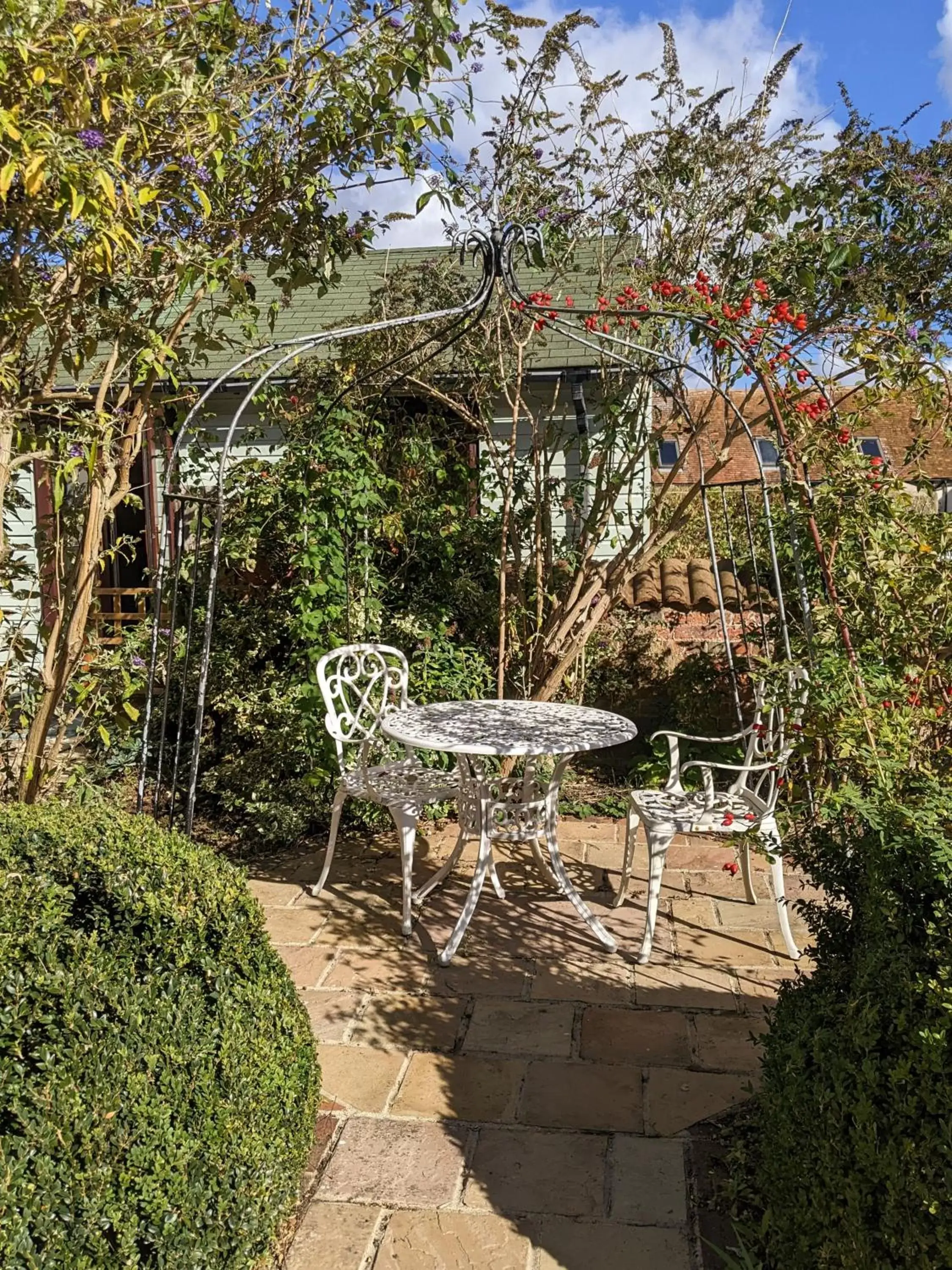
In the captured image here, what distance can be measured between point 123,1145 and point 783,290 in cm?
406

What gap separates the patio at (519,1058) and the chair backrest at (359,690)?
0.70 metres

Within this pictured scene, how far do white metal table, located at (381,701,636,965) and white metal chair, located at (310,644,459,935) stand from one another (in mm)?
183

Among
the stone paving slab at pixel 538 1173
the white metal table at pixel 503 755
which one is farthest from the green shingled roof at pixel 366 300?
the stone paving slab at pixel 538 1173

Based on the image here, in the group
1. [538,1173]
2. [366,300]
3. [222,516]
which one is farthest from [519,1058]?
[366,300]

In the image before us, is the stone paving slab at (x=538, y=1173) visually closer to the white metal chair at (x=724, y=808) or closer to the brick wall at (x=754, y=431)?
the white metal chair at (x=724, y=808)

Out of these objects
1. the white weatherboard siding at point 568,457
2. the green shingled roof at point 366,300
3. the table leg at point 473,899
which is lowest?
the table leg at point 473,899

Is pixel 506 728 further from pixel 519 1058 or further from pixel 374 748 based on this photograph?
pixel 519 1058

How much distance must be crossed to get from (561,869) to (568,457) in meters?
3.98

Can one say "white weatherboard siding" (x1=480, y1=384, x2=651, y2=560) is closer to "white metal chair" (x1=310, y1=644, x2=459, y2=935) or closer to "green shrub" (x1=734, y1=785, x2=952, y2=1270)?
"white metal chair" (x1=310, y1=644, x2=459, y2=935)

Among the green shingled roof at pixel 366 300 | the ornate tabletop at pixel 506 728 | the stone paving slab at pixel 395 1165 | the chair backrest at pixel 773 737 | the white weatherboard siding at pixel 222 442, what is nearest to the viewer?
the stone paving slab at pixel 395 1165

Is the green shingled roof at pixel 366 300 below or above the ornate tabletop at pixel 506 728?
above

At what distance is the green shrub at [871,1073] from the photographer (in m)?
1.59

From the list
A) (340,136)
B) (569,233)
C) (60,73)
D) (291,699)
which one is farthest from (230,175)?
(291,699)

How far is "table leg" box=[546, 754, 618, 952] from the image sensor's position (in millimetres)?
3615
